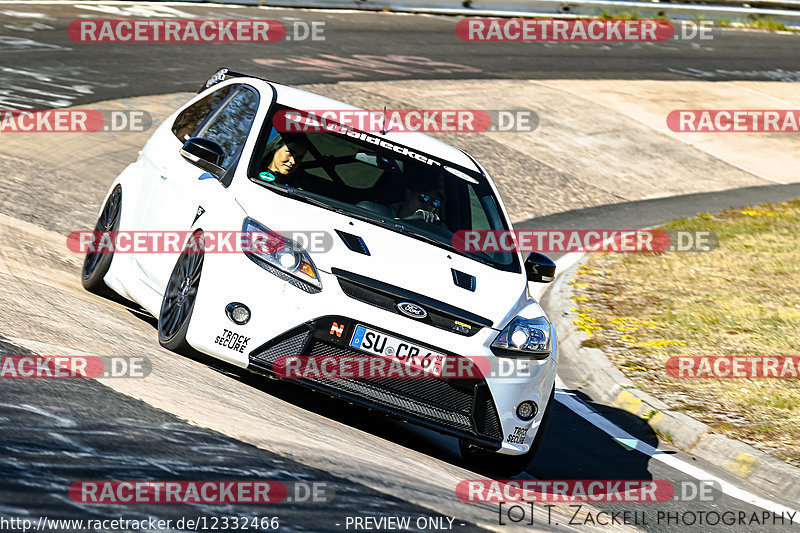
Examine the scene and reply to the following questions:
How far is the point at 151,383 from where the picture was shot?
5762mm

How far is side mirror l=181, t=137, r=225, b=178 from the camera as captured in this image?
22.8 feet

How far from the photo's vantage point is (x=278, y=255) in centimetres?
614

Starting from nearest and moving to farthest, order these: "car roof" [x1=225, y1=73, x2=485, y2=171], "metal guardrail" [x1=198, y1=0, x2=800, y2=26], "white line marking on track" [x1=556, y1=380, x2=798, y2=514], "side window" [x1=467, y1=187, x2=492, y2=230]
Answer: "white line marking on track" [x1=556, y1=380, x2=798, y2=514]
"side window" [x1=467, y1=187, x2=492, y2=230]
"car roof" [x1=225, y1=73, x2=485, y2=171]
"metal guardrail" [x1=198, y1=0, x2=800, y2=26]

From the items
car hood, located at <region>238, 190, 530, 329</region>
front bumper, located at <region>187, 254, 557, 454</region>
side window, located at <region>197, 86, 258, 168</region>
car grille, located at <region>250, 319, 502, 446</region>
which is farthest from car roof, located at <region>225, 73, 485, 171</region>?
car grille, located at <region>250, 319, 502, 446</region>

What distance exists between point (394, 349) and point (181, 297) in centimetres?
138

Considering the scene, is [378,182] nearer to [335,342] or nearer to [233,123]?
[233,123]

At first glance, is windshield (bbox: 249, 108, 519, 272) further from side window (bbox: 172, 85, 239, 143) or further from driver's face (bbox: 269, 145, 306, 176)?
side window (bbox: 172, 85, 239, 143)

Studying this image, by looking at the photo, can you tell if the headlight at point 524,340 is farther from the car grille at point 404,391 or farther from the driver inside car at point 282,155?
the driver inside car at point 282,155

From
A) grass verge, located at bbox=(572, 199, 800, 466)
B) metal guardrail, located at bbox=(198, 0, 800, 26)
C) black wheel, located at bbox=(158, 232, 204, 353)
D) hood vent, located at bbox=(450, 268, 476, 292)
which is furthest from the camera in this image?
metal guardrail, located at bbox=(198, 0, 800, 26)

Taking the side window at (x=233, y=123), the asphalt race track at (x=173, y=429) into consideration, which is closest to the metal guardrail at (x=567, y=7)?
the asphalt race track at (x=173, y=429)

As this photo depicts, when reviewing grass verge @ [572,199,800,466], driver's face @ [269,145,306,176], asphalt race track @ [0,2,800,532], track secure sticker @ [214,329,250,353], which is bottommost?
grass verge @ [572,199,800,466]

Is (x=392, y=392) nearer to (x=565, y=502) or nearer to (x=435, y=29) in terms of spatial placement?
(x=565, y=502)

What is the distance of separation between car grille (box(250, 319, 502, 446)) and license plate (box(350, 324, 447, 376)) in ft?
0.20

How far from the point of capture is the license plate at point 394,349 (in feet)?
19.4
